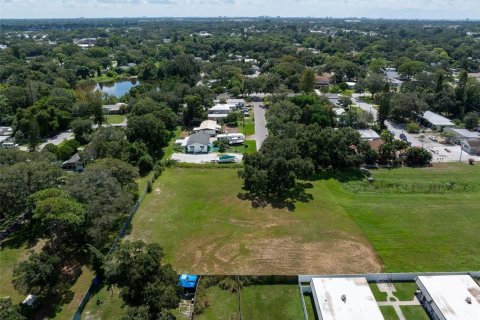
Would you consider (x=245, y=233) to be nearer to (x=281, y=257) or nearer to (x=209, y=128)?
(x=281, y=257)

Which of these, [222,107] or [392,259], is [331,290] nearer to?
[392,259]

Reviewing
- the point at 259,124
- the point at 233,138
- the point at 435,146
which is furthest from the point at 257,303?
the point at 259,124

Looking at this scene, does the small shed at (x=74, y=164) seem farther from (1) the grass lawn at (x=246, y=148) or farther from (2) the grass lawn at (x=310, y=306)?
(2) the grass lawn at (x=310, y=306)

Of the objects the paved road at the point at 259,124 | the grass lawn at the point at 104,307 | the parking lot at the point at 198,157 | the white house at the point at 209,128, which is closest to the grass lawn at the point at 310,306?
the grass lawn at the point at 104,307

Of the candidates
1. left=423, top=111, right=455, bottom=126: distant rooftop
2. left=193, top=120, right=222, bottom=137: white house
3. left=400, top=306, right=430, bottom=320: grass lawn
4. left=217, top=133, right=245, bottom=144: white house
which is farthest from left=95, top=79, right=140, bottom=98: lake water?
left=400, top=306, right=430, bottom=320: grass lawn

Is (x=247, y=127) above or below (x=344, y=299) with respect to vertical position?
above

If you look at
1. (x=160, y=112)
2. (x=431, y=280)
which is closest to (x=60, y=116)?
(x=160, y=112)

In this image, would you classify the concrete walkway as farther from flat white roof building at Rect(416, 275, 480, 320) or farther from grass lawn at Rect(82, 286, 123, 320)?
grass lawn at Rect(82, 286, 123, 320)
